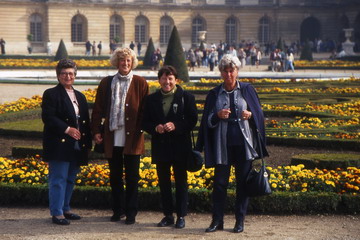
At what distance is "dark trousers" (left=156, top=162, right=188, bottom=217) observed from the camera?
24.7 ft

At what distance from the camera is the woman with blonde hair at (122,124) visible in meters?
7.64

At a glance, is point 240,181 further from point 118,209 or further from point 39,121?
point 39,121

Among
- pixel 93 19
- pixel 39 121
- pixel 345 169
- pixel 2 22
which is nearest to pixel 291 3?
pixel 93 19

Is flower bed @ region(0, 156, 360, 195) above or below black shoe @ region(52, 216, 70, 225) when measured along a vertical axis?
above

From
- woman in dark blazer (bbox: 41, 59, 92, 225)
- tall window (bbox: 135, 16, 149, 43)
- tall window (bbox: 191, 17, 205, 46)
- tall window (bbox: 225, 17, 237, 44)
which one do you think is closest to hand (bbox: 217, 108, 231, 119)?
woman in dark blazer (bbox: 41, 59, 92, 225)

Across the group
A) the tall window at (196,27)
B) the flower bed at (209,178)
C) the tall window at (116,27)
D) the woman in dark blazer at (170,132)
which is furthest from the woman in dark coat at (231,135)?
the tall window at (196,27)

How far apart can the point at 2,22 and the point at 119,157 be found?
42.9 meters

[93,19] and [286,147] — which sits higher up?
[93,19]

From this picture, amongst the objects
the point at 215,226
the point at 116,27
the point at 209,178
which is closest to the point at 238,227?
the point at 215,226

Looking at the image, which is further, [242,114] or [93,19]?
[93,19]

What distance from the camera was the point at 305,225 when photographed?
299 inches

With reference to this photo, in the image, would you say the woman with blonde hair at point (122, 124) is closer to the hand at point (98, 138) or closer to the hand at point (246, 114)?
the hand at point (98, 138)

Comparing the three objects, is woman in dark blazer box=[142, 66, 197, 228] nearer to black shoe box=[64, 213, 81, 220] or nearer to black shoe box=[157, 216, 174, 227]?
black shoe box=[157, 216, 174, 227]

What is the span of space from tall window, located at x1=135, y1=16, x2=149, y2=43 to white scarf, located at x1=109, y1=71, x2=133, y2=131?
45077 millimetres
